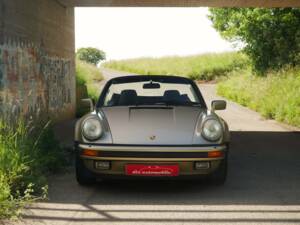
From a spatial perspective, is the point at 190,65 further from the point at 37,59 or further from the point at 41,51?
the point at 37,59

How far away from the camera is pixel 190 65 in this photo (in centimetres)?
5359

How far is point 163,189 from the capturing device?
23.2 ft

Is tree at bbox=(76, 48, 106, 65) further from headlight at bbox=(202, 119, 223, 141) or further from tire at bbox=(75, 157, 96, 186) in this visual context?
headlight at bbox=(202, 119, 223, 141)

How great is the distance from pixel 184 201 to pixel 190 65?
156ft

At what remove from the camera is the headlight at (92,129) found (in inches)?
261

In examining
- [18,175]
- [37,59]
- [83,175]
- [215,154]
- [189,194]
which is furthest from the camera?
[37,59]

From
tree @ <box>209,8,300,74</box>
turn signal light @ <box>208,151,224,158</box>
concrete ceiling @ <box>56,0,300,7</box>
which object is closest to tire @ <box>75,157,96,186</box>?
turn signal light @ <box>208,151,224,158</box>

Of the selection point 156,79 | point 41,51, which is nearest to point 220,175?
point 156,79

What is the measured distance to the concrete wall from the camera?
10492 mm

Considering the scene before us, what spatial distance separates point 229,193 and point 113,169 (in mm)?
1334

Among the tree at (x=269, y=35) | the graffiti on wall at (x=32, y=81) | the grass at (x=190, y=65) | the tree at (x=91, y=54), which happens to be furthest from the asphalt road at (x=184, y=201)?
the tree at (x=91, y=54)

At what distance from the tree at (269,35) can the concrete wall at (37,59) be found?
1238 cm

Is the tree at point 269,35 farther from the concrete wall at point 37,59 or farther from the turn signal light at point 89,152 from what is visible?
the turn signal light at point 89,152

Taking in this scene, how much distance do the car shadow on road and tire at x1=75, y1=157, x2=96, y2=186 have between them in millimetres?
78
